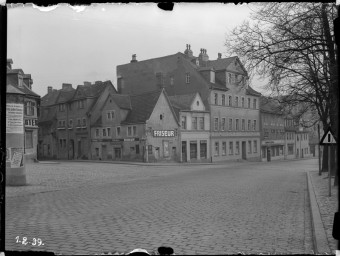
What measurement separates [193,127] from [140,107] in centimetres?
319

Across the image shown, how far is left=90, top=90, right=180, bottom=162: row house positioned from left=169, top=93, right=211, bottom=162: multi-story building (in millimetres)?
303

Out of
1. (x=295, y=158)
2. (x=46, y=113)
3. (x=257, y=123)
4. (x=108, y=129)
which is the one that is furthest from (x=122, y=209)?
(x=295, y=158)

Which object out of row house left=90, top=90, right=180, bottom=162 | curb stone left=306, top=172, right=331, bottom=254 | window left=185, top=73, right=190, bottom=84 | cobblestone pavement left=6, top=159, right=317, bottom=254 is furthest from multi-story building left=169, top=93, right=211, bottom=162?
curb stone left=306, top=172, right=331, bottom=254

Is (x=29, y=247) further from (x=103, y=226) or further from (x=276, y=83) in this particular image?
(x=276, y=83)

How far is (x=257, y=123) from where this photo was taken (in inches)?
363

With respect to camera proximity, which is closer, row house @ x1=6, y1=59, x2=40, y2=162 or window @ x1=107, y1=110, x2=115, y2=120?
row house @ x1=6, y1=59, x2=40, y2=162

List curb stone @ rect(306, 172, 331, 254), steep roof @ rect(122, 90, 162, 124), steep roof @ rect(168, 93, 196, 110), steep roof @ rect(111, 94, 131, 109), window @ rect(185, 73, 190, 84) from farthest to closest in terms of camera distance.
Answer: steep roof @ rect(168, 93, 196, 110)
steep roof @ rect(122, 90, 162, 124)
window @ rect(185, 73, 190, 84)
steep roof @ rect(111, 94, 131, 109)
curb stone @ rect(306, 172, 331, 254)

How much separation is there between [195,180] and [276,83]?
7852 mm

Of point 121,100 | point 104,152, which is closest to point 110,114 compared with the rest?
point 121,100

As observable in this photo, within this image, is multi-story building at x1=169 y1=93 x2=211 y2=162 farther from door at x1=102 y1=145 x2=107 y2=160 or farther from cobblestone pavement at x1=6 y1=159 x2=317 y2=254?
door at x1=102 y1=145 x2=107 y2=160

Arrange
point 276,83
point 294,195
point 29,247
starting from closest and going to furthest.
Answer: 1. point 29,247
2. point 276,83
3. point 294,195

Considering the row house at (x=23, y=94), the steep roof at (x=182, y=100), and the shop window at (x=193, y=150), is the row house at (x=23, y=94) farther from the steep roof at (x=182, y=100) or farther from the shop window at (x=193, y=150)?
the shop window at (x=193, y=150)

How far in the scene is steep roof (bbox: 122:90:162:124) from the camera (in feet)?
38.3

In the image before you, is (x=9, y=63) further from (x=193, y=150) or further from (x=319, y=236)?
(x=193, y=150)
